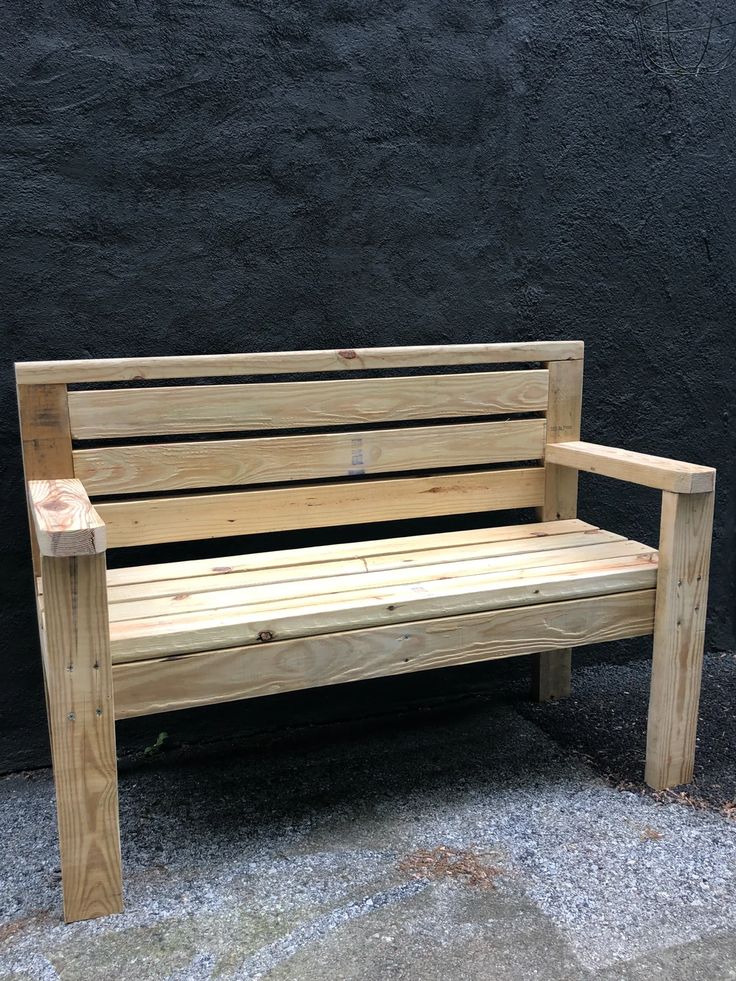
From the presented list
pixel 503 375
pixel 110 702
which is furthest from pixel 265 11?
pixel 110 702

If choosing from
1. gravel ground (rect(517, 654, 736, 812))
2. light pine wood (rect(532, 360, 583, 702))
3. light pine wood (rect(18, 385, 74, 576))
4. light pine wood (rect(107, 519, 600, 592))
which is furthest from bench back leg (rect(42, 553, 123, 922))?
light pine wood (rect(532, 360, 583, 702))

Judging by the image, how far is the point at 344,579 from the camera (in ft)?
6.59

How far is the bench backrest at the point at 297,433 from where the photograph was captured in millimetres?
2096

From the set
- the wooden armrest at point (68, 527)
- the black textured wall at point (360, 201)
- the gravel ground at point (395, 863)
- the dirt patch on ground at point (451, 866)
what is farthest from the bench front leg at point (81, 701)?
the black textured wall at point (360, 201)

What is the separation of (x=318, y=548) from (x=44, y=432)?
2.36 feet

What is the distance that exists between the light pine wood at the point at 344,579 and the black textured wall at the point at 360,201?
1.96ft

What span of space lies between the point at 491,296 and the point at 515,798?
1398mm

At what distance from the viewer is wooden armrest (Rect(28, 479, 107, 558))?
4.92 ft

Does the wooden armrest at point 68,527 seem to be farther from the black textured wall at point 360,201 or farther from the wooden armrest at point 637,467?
the wooden armrest at point 637,467

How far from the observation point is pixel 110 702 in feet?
5.42

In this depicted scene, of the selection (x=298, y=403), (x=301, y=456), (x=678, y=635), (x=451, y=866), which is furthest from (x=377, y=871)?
(x=298, y=403)

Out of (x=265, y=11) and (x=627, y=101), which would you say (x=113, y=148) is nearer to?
(x=265, y=11)

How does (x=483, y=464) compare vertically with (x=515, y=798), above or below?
above

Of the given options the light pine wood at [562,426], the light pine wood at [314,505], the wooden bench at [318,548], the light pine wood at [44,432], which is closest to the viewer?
the wooden bench at [318,548]
